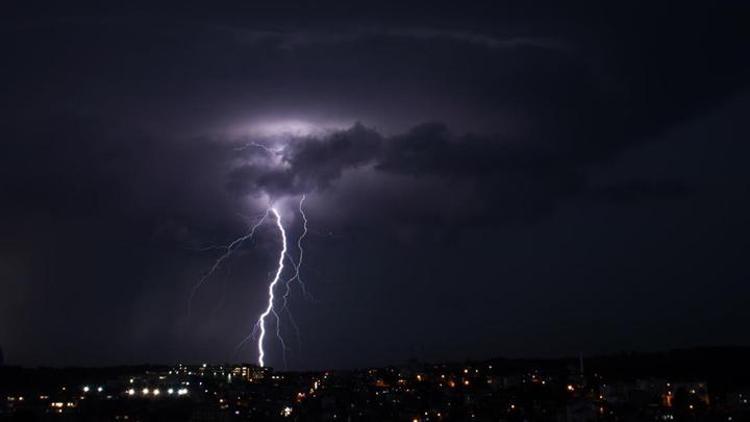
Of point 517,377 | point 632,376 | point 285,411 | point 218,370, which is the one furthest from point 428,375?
point 285,411

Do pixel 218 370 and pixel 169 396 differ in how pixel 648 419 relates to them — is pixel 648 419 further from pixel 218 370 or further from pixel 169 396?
pixel 218 370

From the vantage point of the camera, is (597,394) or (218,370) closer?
(597,394)

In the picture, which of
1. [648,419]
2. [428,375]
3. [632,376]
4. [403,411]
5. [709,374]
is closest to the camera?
[648,419]

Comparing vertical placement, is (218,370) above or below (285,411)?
above

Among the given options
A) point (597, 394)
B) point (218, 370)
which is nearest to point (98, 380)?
point (218, 370)

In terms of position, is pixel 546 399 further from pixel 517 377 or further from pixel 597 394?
pixel 517 377

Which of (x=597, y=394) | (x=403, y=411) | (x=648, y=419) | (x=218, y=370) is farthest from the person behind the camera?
(x=218, y=370)

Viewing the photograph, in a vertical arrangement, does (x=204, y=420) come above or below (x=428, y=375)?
below

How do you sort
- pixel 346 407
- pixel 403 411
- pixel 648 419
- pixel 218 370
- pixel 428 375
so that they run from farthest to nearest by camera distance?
pixel 218 370 → pixel 428 375 → pixel 346 407 → pixel 403 411 → pixel 648 419

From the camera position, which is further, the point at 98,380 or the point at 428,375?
the point at 428,375
